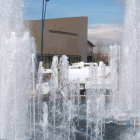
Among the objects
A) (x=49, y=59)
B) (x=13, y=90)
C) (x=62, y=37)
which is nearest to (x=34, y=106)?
(x=13, y=90)

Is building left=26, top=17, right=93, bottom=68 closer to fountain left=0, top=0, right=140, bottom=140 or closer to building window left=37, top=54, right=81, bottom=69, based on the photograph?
building window left=37, top=54, right=81, bottom=69

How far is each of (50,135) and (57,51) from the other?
77.0 ft

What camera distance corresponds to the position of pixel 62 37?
30016 millimetres

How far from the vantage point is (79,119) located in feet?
27.5

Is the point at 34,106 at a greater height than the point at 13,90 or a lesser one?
lesser

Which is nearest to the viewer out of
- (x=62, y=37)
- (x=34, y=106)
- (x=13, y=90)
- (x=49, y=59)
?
(x=13, y=90)

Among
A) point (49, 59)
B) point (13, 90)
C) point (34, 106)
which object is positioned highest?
point (49, 59)

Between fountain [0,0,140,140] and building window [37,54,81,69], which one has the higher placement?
building window [37,54,81,69]

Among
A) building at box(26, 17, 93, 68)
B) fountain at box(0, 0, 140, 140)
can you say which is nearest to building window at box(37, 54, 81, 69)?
building at box(26, 17, 93, 68)

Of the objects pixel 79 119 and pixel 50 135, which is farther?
pixel 79 119

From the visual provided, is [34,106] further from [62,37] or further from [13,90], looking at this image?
[62,37]

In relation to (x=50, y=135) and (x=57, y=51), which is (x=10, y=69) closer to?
(x=50, y=135)

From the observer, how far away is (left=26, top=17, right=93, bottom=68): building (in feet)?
94.2

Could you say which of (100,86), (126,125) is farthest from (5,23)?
(100,86)
